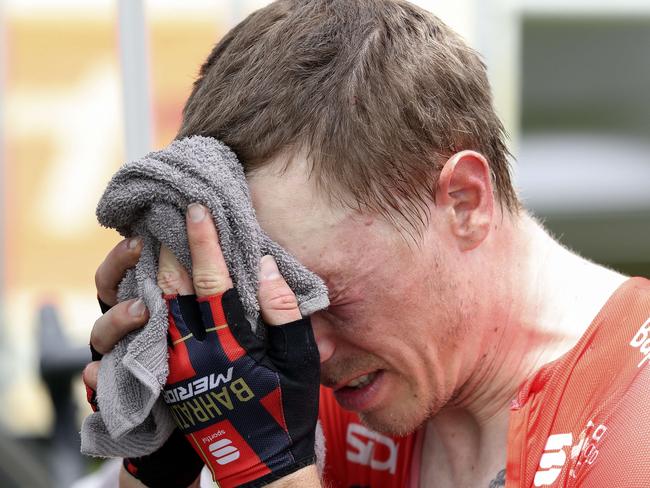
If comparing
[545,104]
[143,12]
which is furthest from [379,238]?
[545,104]

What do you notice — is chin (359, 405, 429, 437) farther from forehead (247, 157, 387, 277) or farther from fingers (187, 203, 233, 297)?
fingers (187, 203, 233, 297)

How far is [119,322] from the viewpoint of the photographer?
64.3 inches

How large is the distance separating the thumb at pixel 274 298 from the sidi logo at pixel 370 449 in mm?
600

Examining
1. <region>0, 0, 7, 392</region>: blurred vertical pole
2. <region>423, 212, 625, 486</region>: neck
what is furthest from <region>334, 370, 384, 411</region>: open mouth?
<region>0, 0, 7, 392</region>: blurred vertical pole

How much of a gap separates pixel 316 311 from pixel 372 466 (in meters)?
0.57

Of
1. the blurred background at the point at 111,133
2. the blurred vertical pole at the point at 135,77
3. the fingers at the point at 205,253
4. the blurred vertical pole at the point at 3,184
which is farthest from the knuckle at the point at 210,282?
the blurred vertical pole at the point at 3,184

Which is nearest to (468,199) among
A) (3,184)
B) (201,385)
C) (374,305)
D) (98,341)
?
(374,305)

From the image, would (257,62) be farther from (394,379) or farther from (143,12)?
(143,12)

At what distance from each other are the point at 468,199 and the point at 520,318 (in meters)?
0.25

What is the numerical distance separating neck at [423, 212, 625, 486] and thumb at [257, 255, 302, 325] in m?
0.39

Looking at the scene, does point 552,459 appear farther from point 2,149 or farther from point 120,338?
point 2,149

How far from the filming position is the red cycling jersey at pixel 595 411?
1478 millimetres

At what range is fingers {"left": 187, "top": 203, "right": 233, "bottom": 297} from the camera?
1.58m

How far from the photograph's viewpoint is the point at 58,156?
5645 millimetres
